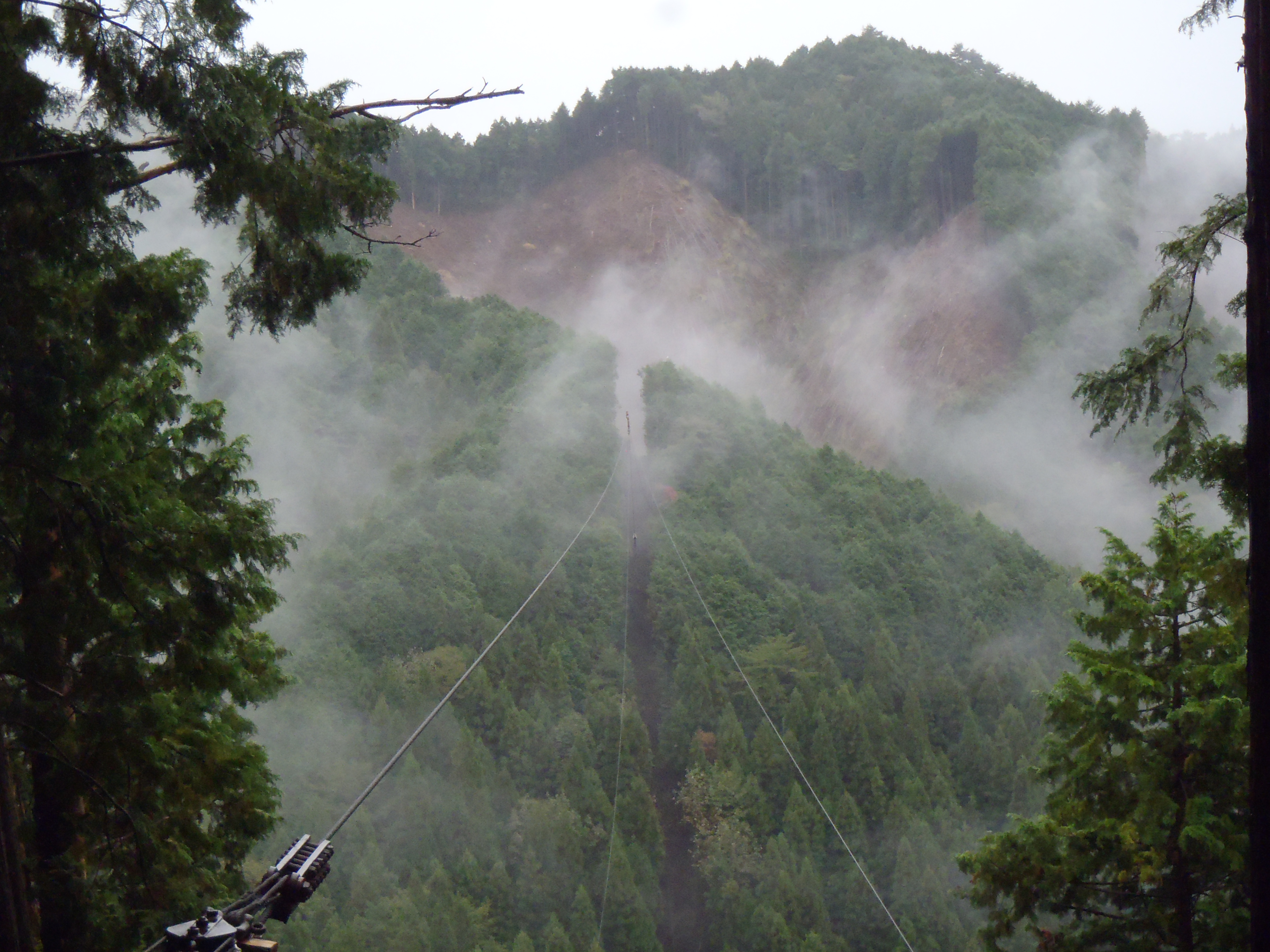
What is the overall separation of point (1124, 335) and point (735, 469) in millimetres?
23045

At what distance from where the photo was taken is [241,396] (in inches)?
1316

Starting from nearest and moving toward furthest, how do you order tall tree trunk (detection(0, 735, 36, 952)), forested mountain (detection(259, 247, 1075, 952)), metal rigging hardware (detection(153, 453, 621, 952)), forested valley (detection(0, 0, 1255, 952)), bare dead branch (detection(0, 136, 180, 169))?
1. metal rigging hardware (detection(153, 453, 621, 952))
2. tall tree trunk (detection(0, 735, 36, 952))
3. bare dead branch (detection(0, 136, 180, 169))
4. forested valley (detection(0, 0, 1255, 952))
5. forested mountain (detection(259, 247, 1075, 952))

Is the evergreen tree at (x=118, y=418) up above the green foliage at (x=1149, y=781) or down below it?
below

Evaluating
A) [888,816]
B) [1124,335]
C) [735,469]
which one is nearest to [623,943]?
[888,816]

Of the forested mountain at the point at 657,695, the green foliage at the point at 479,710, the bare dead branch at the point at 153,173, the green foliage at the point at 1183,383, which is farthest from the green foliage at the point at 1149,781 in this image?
the green foliage at the point at 479,710

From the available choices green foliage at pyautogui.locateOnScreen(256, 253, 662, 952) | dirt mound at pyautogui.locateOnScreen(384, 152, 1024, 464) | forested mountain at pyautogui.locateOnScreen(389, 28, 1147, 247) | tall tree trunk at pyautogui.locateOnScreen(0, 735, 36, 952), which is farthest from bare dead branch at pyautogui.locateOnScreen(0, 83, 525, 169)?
forested mountain at pyautogui.locateOnScreen(389, 28, 1147, 247)

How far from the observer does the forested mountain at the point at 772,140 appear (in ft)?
190

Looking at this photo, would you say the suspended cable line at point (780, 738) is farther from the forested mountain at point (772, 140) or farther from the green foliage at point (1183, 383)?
the forested mountain at point (772, 140)

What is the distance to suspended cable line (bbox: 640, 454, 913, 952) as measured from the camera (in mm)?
15188

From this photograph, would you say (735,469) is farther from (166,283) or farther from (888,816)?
(166,283)

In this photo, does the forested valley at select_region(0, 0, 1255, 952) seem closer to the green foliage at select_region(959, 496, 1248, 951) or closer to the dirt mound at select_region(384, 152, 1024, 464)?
the green foliage at select_region(959, 496, 1248, 951)

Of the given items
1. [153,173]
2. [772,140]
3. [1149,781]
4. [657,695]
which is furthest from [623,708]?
[772,140]

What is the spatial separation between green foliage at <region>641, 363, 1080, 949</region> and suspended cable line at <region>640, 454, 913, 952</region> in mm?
153

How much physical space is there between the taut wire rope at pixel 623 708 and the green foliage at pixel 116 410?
983cm
